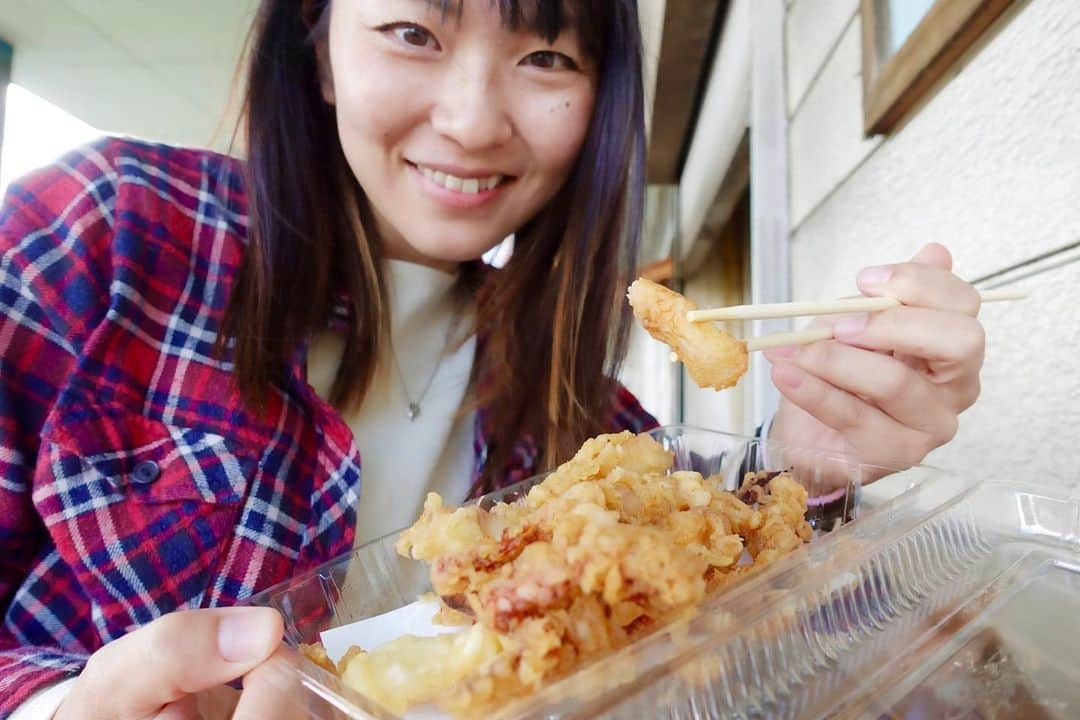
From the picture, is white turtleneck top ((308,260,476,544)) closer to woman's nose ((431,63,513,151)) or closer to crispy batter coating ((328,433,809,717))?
woman's nose ((431,63,513,151))

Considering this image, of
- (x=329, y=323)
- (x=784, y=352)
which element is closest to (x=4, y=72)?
(x=329, y=323)

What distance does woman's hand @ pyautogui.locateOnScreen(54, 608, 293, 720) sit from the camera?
1.45 feet

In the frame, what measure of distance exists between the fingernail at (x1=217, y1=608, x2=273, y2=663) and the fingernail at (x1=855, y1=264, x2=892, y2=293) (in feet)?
2.40

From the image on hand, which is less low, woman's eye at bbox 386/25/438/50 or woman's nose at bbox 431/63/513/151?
woman's eye at bbox 386/25/438/50

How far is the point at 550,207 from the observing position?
1.46m

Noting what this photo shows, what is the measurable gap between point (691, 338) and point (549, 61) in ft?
2.25

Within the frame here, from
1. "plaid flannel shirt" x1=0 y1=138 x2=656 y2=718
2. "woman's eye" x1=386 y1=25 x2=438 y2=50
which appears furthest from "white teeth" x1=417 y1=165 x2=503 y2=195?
"plaid flannel shirt" x1=0 y1=138 x2=656 y2=718

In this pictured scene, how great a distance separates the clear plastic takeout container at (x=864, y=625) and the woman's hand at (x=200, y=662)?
29 millimetres

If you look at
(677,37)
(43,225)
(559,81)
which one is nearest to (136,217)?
(43,225)

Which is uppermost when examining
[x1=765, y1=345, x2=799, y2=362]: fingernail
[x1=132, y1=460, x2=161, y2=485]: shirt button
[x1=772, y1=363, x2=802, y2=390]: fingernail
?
[x1=765, y1=345, x2=799, y2=362]: fingernail

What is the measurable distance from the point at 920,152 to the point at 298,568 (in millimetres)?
1321

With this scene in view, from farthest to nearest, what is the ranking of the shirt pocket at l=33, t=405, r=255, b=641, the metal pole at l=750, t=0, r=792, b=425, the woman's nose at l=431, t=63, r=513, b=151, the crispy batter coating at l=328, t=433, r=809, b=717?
the metal pole at l=750, t=0, r=792, b=425
the woman's nose at l=431, t=63, r=513, b=151
the shirt pocket at l=33, t=405, r=255, b=641
the crispy batter coating at l=328, t=433, r=809, b=717

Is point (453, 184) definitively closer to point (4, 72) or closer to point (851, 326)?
point (851, 326)

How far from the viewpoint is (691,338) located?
729 millimetres
